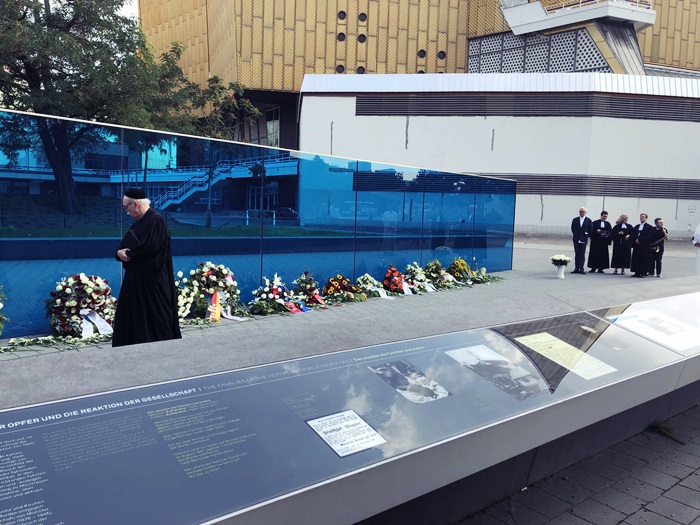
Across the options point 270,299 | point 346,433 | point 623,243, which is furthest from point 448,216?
point 346,433

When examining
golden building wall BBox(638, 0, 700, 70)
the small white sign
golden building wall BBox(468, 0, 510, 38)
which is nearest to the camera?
the small white sign

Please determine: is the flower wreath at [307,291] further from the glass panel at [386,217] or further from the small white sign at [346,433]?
the small white sign at [346,433]

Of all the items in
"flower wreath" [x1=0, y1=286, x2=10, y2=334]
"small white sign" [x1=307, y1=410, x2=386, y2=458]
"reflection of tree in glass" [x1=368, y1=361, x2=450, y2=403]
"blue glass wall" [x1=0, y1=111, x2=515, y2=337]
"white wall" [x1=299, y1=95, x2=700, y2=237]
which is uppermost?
"white wall" [x1=299, y1=95, x2=700, y2=237]

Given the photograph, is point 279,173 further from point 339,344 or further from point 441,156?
point 441,156

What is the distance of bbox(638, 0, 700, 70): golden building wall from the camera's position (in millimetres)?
37719

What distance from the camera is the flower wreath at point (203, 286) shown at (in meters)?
8.30

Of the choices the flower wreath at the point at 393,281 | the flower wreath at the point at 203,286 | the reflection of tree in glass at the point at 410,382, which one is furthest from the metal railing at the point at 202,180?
the reflection of tree in glass at the point at 410,382

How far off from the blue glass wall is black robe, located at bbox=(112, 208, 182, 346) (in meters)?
1.75

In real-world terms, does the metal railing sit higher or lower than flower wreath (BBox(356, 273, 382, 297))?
higher

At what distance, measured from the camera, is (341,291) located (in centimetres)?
1034

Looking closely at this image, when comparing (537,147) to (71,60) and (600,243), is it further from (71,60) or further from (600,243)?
(71,60)

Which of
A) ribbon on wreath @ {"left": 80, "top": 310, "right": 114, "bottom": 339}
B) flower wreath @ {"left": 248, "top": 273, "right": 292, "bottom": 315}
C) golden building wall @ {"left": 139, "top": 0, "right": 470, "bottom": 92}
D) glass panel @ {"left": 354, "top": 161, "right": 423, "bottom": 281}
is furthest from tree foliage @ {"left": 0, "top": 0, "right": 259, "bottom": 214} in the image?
golden building wall @ {"left": 139, "top": 0, "right": 470, "bottom": 92}

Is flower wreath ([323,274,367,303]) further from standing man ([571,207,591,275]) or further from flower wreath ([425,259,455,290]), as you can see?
standing man ([571,207,591,275])

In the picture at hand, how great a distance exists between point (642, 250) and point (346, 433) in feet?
47.5
